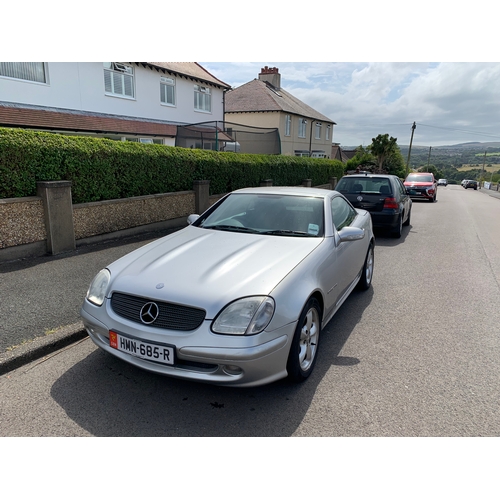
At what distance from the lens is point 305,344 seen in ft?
10.6

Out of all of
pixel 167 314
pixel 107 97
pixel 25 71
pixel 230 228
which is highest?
pixel 25 71

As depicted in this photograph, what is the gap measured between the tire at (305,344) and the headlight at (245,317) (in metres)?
0.36

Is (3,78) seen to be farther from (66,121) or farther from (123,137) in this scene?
(123,137)

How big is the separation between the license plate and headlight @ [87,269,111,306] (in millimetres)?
359

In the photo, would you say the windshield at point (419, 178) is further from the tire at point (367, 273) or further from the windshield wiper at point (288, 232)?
the windshield wiper at point (288, 232)

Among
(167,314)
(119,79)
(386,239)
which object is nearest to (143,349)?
(167,314)

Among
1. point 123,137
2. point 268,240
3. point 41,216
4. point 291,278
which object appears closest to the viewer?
point 291,278

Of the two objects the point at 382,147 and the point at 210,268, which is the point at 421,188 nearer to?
the point at 210,268

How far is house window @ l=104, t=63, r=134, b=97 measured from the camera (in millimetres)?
16734

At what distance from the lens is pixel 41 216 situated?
6355mm

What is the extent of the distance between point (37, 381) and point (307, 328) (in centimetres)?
227

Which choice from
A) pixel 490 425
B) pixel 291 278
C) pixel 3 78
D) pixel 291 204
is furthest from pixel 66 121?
pixel 490 425

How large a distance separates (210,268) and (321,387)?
4.35ft

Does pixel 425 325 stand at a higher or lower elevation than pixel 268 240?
lower
